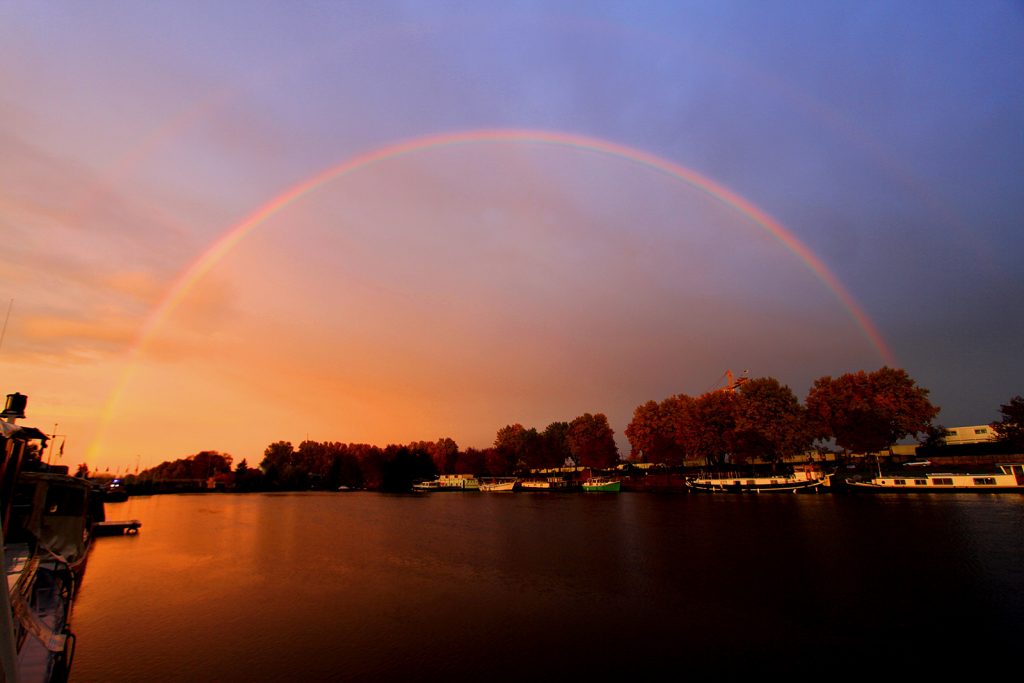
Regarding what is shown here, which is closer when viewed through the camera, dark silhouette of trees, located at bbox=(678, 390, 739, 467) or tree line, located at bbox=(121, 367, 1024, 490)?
tree line, located at bbox=(121, 367, 1024, 490)

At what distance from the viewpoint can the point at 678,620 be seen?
77.3 ft

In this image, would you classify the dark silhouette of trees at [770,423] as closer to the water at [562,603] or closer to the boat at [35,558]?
the water at [562,603]

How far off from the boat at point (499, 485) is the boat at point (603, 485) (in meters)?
26.8

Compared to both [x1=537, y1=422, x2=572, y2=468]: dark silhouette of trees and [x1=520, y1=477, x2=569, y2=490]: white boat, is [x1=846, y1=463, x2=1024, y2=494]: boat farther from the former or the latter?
[x1=537, y1=422, x2=572, y2=468]: dark silhouette of trees

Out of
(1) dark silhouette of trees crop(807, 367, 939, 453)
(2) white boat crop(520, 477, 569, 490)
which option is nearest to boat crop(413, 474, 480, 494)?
(2) white boat crop(520, 477, 569, 490)

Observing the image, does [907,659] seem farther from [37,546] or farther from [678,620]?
[37,546]

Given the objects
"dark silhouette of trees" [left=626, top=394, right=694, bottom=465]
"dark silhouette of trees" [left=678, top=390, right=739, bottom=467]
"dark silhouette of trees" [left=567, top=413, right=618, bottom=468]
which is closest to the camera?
"dark silhouette of trees" [left=678, top=390, right=739, bottom=467]

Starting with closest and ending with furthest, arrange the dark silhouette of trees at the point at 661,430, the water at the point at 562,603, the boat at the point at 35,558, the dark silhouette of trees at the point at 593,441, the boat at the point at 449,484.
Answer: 1. the boat at the point at 35,558
2. the water at the point at 562,603
3. the dark silhouette of trees at the point at 661,430
4. the dark silhouette of trees at the point at 593,441
5. the boat at the point at 449,484

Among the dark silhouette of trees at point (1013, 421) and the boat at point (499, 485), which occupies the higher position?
the dark silhouette of trees at point (1013, 421)

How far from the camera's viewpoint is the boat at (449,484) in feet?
573

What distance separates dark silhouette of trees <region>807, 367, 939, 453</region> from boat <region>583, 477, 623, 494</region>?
49.1 metres

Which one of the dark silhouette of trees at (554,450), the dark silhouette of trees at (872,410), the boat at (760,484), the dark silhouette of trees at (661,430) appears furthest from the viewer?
the dark silhouette of trees at (554,450)

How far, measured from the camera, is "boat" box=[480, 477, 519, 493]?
6245 inches

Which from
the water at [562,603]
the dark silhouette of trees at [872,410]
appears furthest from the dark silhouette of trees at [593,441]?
the water at [562,603]
